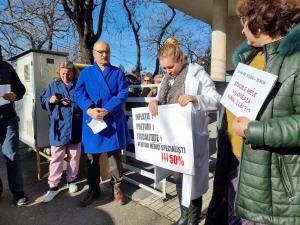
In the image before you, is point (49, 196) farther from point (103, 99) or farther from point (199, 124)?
point (199, 124)

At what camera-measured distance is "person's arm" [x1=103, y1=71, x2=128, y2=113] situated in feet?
10.9

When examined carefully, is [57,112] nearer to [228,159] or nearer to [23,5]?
[228,159]

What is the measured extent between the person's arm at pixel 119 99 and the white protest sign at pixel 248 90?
5.61 ft

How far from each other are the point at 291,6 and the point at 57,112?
3152mm

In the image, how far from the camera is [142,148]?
9.24 ft

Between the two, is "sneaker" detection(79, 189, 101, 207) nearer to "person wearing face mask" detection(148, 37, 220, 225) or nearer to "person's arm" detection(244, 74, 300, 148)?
"person wearing face mask" detection(148, 37, 220, 225)

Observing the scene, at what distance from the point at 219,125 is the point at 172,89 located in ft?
2.28

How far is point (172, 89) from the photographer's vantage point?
266 centimetres

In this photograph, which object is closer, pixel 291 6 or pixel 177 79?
pixel 291 6

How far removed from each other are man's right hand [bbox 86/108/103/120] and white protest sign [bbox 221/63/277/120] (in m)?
1.71

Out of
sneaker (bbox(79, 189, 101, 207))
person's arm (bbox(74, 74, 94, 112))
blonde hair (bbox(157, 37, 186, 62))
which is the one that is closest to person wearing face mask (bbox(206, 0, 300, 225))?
blonde hair (bbox(157, 37, 186, 62))

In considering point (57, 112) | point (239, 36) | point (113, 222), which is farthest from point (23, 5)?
point (113, 222)

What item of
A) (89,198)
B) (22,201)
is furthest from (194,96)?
(22,201)

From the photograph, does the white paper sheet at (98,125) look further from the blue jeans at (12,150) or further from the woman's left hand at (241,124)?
the woman's left hand at (241,124)
